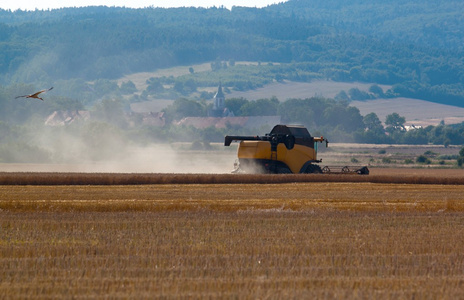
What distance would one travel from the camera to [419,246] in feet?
57.6

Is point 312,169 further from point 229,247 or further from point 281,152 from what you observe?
point 229,247

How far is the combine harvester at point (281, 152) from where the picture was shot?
4225 centimetres

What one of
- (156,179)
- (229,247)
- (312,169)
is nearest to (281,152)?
(312,169)

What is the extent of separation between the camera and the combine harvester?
42.2 metres

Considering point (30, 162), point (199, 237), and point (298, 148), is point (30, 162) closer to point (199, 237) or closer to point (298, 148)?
point (298, 148)

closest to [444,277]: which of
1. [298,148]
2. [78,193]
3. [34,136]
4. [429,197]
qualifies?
[429,197]

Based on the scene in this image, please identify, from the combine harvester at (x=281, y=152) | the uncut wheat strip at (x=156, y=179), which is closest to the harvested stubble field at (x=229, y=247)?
the uncut wheat strip at (x=156, y=179)

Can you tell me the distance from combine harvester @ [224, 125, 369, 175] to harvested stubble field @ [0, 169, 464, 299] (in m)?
13.3

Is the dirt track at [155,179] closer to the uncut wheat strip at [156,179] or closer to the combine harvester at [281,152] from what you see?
the uncut wheat strip at [156,179]

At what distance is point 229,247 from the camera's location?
17234mm

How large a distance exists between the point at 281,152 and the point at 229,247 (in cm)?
2521

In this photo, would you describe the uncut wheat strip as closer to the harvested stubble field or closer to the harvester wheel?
the harvester wheel

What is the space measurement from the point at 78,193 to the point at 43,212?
Answer: 260 inches

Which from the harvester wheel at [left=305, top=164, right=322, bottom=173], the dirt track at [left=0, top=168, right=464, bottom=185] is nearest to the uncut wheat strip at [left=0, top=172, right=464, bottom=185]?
the dirt track at [left=0, top=168, right=464, bottom=185]
